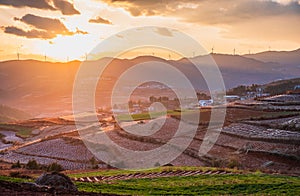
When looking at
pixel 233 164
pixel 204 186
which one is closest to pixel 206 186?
pixel 204 186

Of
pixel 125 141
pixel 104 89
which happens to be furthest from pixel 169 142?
pixel 104 89

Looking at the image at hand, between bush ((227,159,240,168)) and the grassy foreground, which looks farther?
bush ((227,159,240,168))

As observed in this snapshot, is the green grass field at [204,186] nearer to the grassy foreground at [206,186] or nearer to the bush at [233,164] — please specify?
the grassy foreground at [206,186]

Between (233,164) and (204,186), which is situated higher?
(204,186)

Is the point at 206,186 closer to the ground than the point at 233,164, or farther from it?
farther from it

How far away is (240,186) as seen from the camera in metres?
18.8

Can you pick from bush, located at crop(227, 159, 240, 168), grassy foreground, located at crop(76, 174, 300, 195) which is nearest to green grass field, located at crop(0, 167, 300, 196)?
grassy foreground, located at crop(76, 174, 300, 195)

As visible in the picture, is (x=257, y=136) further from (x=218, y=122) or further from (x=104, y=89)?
(x=104, y=89)

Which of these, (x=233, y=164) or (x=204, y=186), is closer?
(x=204, y=186)

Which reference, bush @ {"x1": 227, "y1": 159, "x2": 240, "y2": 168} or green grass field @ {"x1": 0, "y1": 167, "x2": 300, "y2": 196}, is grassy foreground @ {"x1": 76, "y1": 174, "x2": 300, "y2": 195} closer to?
green grass field @ {"x1": 0, "y1": 167, "x2": 300, "y2": 196}

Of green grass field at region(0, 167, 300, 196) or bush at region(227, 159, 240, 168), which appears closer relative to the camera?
green grass field at region(0, 167, 300, 196)

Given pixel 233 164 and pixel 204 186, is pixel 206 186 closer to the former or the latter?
pixel 204 186

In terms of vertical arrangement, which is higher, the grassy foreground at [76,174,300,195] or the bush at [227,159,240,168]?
the grassy foreground at [76,174,300,195]

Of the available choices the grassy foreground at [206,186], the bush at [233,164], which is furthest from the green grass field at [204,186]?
the bush at [233,164]
